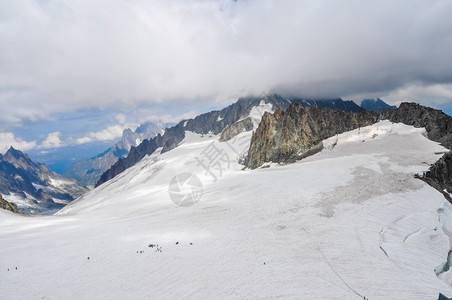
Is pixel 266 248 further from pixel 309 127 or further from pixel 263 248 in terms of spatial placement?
pixel 309 127

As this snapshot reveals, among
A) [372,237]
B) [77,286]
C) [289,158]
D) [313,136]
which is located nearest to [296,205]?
[372,237]

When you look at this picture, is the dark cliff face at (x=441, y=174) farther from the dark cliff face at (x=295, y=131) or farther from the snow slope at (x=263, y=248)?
the dark cliff face at (x=295, y=131)

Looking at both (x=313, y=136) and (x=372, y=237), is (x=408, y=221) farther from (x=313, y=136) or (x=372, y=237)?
(x=313, y=136)

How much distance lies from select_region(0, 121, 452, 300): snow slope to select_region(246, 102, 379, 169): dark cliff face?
39.0m

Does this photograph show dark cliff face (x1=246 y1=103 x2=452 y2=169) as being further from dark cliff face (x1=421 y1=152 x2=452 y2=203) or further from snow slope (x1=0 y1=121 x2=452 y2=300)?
snow slope (x1=0 y1=121 x2=452 y2=300)

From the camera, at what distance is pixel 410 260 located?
1925 centimetres

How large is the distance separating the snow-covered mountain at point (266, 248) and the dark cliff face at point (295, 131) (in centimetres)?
3876

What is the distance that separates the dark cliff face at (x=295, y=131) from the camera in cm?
8081

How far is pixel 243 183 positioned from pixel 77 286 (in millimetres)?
34414

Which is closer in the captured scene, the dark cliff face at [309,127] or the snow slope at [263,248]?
the snow slope at [263,248]

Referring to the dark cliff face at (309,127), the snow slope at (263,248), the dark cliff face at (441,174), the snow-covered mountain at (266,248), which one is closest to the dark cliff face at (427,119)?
the dark cliff face at (309,127)

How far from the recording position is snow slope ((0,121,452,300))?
51.5ft

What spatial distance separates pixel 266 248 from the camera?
21.3 m

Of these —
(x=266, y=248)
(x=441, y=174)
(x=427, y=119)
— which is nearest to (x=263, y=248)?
(x=266, y=248)
